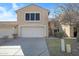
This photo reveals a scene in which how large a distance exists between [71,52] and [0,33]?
140 centimetres

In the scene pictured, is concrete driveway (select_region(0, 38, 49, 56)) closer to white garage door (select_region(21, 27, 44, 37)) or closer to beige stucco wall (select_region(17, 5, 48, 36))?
white garage door (select_region(21, 27, 44, 37))

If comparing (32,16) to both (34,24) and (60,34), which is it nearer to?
(34,24)

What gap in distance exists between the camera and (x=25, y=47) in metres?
9.92

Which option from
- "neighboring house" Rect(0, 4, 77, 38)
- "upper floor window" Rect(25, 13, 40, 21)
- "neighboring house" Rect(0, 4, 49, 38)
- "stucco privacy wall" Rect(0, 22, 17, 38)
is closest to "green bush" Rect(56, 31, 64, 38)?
"neighboring house" Rect(0, 4, 77, 38)

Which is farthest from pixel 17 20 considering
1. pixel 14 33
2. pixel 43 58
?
pixel 43 58

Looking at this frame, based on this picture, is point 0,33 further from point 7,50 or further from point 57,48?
point 57,48

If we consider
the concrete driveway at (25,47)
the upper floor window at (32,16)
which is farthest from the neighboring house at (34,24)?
the concrete driveway at (25,47)

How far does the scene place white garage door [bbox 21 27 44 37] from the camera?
9945 mm

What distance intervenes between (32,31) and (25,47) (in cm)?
34

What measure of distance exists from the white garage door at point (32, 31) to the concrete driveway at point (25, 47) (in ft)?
0.27

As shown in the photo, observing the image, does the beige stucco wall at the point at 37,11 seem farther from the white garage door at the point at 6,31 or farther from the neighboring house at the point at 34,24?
the white garage door at the point at 6,31

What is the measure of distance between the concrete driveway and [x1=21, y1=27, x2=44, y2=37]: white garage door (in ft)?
0.27

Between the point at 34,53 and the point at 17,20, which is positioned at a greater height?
the point at 17,20

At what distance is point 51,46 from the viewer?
9.90 m
